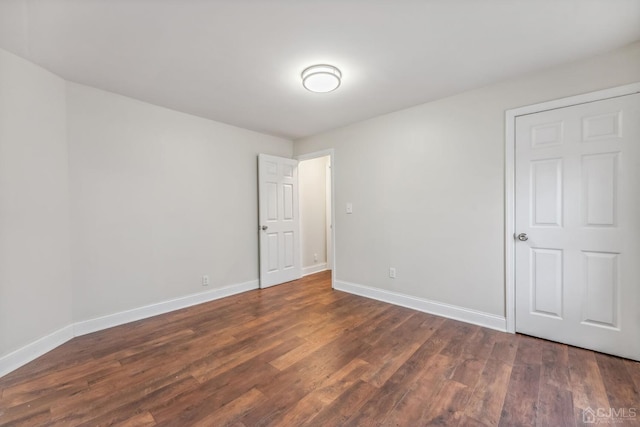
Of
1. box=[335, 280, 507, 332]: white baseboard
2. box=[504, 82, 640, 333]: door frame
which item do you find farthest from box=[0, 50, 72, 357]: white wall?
box=[504, 82, 640, 333]: door frame

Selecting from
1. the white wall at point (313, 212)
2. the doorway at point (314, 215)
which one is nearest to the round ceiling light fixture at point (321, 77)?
the doorway at point (314, 215)

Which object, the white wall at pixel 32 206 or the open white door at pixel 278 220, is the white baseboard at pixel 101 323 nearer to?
the white wall at pixel 32 206

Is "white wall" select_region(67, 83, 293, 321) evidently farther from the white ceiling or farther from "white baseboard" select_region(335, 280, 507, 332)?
"white baseboard" select_region(335, 280, 507, 332)

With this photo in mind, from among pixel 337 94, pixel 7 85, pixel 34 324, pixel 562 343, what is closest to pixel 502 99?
pixel 337 94

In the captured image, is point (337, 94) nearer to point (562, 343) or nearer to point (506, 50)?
point (506, 50)

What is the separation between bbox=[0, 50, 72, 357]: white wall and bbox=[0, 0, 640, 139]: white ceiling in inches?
10.4

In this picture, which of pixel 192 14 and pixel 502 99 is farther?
pixel 502 99

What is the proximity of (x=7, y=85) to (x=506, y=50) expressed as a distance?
3.81 metres

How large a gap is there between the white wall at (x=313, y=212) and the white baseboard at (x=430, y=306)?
1.19 metres

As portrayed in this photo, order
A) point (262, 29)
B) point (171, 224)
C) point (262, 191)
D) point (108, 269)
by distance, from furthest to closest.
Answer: point (262, 191) < point (171, 224) < point (108, 269) < point (262, 29)

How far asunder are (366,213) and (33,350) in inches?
136

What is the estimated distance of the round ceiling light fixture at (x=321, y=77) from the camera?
7.20ft

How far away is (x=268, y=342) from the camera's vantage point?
2.34m

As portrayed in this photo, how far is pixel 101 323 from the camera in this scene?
8.54 ft
